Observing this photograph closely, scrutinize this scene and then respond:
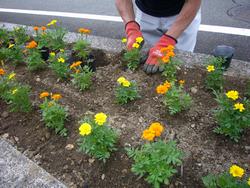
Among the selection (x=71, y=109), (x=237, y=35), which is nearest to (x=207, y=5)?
(x=237, y=35)

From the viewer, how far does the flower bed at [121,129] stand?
70.5 inches

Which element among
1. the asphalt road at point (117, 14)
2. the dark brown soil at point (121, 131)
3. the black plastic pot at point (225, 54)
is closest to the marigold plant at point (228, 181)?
the dark brown soil at point (121, 131)

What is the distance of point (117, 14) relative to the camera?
Answer: 5953 mm

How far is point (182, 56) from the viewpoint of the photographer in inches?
105

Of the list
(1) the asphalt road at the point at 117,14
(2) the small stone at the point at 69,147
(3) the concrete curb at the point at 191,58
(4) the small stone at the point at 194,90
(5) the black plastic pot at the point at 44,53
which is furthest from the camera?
(1) the asphalt road at the point at 117,14

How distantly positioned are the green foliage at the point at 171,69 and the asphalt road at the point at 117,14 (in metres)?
1.94

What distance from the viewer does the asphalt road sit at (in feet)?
14.5

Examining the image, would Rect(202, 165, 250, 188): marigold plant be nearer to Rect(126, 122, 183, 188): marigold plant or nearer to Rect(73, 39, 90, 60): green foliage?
Rect(126, 122, 183, 188): marigold plant

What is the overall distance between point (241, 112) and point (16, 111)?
5.54 ft

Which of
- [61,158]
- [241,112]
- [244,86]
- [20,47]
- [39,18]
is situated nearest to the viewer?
[241,112]

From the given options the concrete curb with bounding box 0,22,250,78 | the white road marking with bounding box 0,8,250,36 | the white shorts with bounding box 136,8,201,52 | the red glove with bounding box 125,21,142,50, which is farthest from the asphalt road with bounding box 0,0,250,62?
the red glove with bounding box 125,21,142,50

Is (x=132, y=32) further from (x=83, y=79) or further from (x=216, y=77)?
(x=216, y=77)

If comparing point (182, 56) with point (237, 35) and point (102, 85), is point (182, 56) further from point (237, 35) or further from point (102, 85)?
point (237, 35)

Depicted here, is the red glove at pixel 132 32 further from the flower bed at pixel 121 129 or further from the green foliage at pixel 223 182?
the green foliage at pixel 223 182
